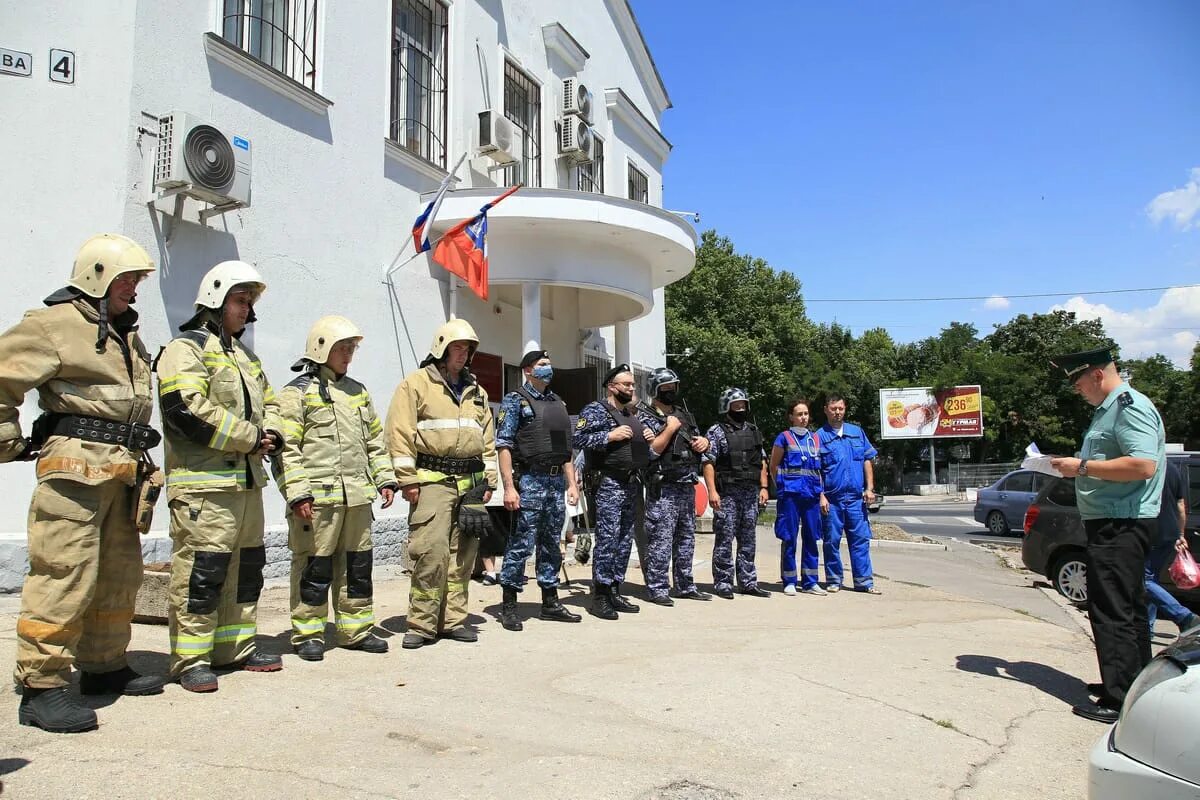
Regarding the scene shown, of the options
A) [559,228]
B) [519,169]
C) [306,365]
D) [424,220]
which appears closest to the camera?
[306,365]

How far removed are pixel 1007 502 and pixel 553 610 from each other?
52.4 feet

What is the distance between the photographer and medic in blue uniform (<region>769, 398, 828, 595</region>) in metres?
8.05

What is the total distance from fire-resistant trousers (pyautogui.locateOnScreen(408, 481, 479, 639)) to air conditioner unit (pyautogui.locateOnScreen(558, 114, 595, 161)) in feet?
31.3

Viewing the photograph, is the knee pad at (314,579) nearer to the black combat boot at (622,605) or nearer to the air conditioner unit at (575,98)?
the black combat boot at (622,605)

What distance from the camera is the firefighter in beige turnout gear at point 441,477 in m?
5.24

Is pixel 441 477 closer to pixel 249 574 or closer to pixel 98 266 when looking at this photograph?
pixel 249 574

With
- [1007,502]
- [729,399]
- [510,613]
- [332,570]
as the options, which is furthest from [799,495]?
[1007,502]

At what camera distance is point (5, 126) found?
628 cm

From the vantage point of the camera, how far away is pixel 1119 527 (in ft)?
14.5

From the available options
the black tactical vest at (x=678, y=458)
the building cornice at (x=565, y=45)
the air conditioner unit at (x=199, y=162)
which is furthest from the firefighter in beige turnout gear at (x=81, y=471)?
the building cornice at (x=565, y=45)

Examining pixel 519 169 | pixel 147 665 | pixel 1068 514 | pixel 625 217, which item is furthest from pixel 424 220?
pixel 1068 514

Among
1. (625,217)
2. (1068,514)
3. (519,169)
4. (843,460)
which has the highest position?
(519,169)

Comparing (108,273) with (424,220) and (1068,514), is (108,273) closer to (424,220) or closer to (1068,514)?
(424,220)

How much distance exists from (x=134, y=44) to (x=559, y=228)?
Result: 540 centimetres
